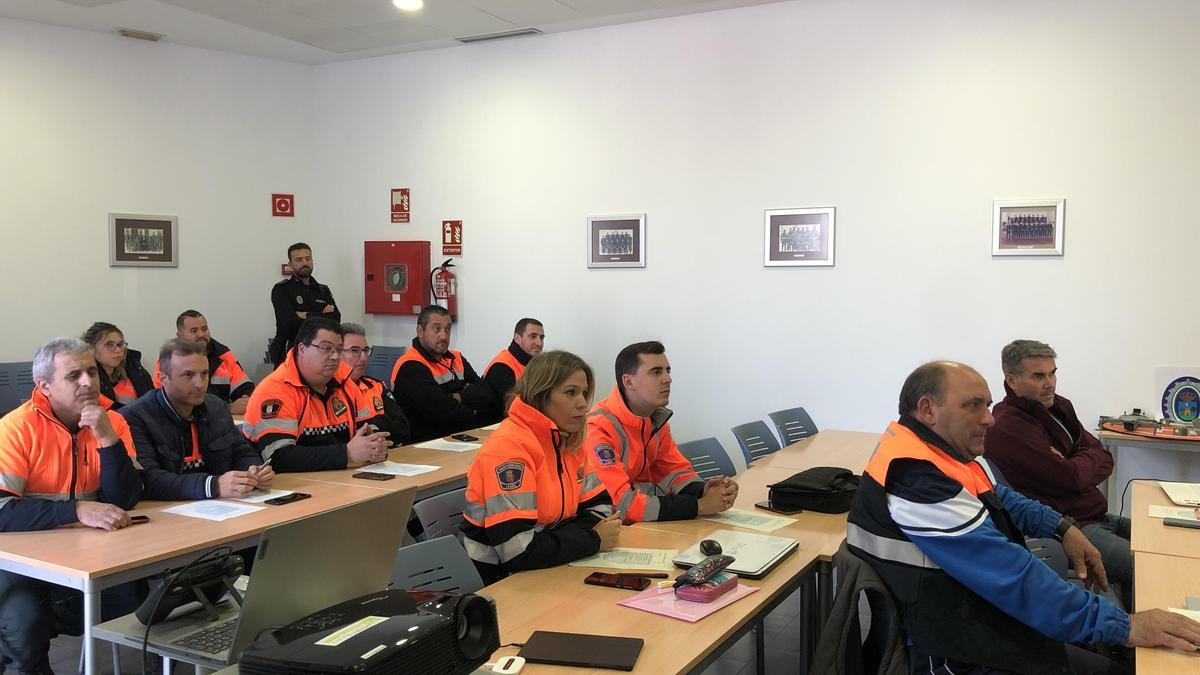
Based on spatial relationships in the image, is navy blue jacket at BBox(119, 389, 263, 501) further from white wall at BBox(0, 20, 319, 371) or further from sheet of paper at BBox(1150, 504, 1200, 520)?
white wall at BBox(0, 20, 319, 371)

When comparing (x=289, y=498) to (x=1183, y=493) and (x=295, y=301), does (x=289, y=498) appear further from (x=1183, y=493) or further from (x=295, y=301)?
(x=295, y=301)

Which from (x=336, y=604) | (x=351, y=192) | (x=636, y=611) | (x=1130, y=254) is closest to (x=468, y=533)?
(x=636, y=611)

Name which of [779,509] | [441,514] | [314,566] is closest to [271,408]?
[441,514]

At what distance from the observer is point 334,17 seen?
654 cm

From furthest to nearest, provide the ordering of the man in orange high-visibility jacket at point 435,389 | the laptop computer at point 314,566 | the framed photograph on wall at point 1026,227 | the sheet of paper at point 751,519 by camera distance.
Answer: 1. the man in orange high-visibility jacket at point 435,389
2. the framed photograph on wall at point 1026,227
3. the sheet of paper at point 751,519
4. the laptop computer at point 314,566

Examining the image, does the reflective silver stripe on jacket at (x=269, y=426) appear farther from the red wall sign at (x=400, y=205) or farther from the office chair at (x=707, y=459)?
the red wall sign at (x=400, y=205)

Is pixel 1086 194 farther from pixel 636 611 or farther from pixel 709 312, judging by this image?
pixel 636 611

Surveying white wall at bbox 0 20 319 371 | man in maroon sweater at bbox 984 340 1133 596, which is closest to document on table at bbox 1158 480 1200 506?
man in maroon sweater at bbox 984 340 1133 596

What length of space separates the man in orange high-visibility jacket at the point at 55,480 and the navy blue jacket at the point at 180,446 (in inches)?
7.6

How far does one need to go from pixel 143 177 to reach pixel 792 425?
565 centimetres

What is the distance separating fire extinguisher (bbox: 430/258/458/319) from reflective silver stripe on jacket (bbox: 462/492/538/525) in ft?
16.9

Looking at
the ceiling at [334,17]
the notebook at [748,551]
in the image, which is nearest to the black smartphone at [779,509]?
the notebook at [748,551]

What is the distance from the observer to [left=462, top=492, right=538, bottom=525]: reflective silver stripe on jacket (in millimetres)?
2744

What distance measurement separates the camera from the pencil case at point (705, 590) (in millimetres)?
2418
